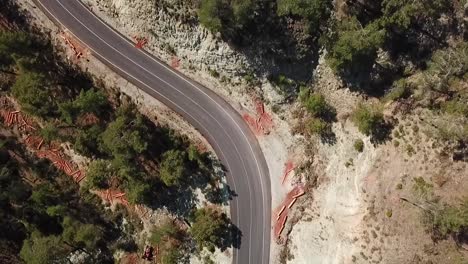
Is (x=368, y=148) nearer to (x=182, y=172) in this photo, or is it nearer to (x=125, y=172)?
(x=182, y=172)

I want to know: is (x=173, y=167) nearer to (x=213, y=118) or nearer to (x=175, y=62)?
(x=213, y=118)

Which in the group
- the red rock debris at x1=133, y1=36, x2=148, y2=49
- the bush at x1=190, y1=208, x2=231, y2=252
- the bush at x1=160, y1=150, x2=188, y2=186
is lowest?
the bush at x1=190, y1=208, x2=231, y2=252

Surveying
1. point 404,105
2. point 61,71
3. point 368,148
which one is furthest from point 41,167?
point 404,105

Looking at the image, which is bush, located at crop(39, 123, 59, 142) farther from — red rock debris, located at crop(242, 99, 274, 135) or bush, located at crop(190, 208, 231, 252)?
red rock debris, located at crop(242, 99, 274, 135)

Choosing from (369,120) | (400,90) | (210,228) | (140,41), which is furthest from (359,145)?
(140,41)

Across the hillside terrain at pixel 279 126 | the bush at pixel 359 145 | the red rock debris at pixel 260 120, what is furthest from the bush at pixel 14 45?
the bush at pixel 359 145

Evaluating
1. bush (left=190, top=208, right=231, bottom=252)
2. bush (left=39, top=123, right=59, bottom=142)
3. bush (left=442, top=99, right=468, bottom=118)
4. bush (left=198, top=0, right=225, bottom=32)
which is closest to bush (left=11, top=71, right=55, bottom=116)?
bush (left=39, top=123, right=59, bottom=142)
